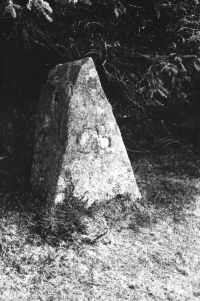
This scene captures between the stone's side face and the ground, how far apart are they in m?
0.41

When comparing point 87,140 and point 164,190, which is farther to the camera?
point 164,190

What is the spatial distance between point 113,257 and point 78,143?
1596mm

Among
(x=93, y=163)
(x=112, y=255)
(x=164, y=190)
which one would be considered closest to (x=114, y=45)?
(x=93, y=163)

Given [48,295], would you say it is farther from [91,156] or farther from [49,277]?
[91,156]

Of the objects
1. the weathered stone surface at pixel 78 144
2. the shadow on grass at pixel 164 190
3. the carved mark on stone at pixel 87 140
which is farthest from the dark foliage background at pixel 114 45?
the carved mark on stone at pixel 87 140

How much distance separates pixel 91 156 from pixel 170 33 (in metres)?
2.69

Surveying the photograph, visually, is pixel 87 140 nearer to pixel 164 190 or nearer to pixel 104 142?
pixel 104 142

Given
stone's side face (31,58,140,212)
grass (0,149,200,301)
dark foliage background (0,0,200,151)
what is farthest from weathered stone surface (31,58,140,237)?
dark foliage background (0,0,200,151)

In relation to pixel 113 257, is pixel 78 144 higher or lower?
higher

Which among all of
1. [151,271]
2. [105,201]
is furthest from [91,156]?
[151,271]

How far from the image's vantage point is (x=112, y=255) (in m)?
4.66

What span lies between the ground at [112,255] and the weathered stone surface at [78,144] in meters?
0.42

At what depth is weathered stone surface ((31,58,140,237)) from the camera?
511 cm

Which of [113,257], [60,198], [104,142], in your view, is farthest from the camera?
[104,142]
